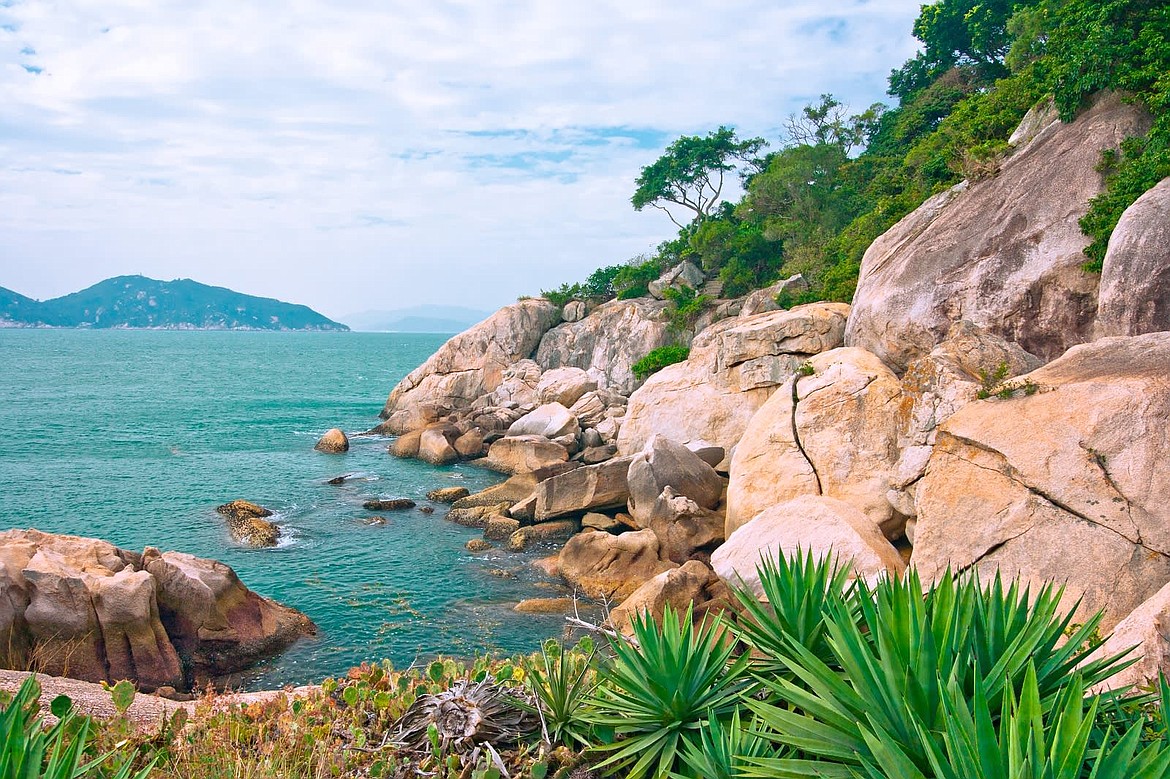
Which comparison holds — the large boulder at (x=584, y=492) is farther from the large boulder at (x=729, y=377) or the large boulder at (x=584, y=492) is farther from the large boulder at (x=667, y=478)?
the large boulder at (x=729, y=377)

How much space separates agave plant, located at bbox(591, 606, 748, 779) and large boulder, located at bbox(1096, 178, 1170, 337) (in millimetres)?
11212

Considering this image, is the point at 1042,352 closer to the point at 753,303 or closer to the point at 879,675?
the point at 879,675

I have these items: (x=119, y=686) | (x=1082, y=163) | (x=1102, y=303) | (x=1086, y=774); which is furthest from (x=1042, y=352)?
(x=119, y=686)

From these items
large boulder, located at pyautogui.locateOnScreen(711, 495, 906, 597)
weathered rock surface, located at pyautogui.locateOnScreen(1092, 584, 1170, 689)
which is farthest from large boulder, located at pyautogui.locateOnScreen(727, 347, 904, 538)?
weathered rock surface, located at pyautogui.locateOnScreen(1092, 584, 1170, 689)

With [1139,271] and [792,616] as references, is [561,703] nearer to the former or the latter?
[792,616]

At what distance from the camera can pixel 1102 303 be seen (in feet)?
43.8

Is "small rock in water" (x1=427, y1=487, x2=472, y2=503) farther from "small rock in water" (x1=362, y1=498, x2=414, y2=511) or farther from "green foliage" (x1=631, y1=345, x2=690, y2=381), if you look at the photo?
"green foliage" (x1=631, y1=345, x2=690, y2=381)

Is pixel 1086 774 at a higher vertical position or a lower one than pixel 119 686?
higher

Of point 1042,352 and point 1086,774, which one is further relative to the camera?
point 1042,352

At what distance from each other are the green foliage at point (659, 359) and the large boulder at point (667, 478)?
1385 centimetres

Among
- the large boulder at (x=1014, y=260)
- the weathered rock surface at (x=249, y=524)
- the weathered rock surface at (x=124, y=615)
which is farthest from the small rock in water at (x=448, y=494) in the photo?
the large boulder at (x=1014, y=260)

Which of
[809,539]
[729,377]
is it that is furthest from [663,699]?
[729,377]

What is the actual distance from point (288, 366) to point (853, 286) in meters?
78.3

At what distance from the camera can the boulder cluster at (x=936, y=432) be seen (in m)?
9.88
